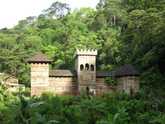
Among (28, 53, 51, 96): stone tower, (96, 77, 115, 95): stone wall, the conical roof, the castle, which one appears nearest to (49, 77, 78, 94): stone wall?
the castle

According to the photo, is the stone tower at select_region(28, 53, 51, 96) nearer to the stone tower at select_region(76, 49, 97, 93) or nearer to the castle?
the castle

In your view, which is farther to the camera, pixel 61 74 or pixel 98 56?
pixel 98 56

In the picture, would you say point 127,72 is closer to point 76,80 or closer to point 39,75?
point 76,80

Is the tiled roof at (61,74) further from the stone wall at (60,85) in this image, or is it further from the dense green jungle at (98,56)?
the dense green jungle at (98,56)

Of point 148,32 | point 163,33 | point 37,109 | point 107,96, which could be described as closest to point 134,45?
point 148,32

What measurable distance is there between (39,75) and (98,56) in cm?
1414

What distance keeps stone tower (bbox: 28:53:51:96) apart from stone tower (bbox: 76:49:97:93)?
2.48 metres

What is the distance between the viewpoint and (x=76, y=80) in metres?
35.0

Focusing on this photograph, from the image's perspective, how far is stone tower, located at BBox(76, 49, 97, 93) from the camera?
115ft

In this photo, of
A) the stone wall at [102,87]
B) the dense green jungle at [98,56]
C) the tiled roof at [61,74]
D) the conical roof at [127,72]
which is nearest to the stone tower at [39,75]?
the tiled roof at [61,74]

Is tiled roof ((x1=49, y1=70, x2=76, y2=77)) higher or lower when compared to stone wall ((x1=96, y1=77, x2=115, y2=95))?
higher

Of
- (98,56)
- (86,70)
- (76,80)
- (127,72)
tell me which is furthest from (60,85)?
(98,56)

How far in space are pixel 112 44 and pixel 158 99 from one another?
18.5 m

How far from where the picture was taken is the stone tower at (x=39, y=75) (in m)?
33.9
